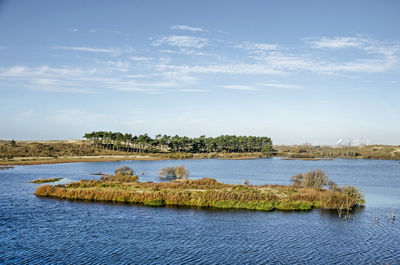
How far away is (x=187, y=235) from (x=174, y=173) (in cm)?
4112

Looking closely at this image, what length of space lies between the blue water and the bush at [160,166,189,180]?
26813 mm

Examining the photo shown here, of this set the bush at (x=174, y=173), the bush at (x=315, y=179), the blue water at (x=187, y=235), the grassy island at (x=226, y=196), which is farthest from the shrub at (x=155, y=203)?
the bush at (x=174, y=173)

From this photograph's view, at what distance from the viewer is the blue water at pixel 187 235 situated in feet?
77.6

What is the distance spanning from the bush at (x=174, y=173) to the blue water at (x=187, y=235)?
2681 centimetres

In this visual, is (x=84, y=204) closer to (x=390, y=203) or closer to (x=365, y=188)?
(x=390, y=203)

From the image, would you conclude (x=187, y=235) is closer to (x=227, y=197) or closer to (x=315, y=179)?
(x=227, y=197)

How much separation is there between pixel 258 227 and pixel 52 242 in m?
17.7

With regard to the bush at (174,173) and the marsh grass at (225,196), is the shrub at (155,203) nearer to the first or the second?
the marsh grass at (225,196)

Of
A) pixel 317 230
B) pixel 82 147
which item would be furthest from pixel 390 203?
pixel 82 147

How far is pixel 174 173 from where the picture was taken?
228 ft

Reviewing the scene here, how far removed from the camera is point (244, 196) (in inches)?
1644

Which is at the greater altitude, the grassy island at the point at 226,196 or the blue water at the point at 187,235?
the grassy island at the point at 226,196

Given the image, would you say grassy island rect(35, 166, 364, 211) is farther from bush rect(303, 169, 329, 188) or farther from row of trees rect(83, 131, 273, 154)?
row of trees rect(83, 131, 273, 154)

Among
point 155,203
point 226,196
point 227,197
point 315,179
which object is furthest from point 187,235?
point 315,179
